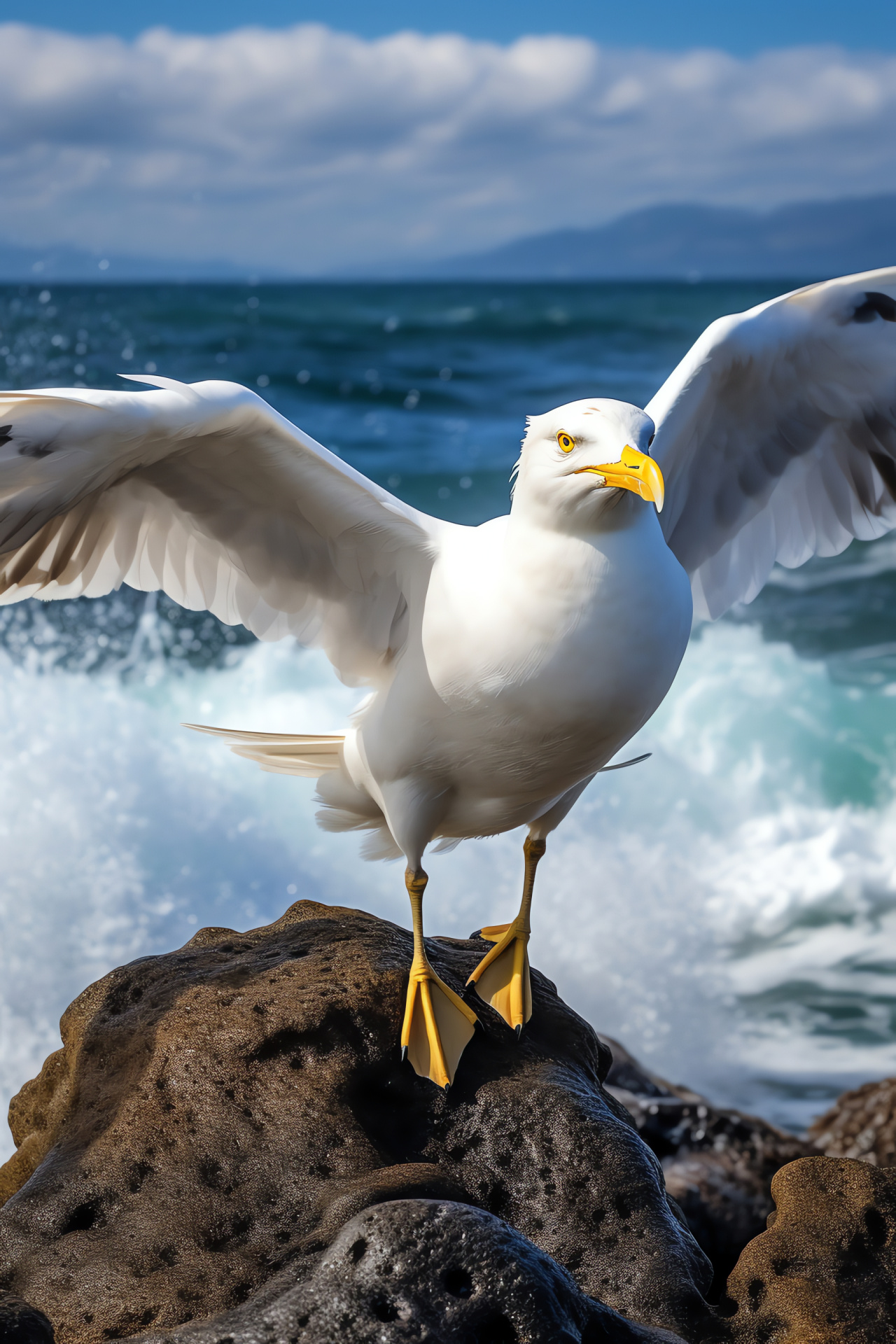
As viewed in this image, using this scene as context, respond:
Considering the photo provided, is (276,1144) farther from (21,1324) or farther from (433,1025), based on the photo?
(21,1324)

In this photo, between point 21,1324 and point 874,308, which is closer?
point 21,1324

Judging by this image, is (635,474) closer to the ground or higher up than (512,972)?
higher up

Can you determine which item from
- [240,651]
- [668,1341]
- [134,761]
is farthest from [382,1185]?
[240,651]

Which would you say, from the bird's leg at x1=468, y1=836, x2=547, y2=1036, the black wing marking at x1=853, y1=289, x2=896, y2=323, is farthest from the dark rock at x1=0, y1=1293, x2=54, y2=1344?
the black wing marking at x1=853, y1=289, x2=896, y2=323

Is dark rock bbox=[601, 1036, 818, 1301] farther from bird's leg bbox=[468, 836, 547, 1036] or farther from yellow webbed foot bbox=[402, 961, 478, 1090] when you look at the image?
yellow webbed foot bbox=[402, 961, 478, 1090]

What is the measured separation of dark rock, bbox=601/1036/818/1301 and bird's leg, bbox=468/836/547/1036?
4.53 feet

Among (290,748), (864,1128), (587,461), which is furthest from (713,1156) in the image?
(587,461)

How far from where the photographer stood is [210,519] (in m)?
3.74

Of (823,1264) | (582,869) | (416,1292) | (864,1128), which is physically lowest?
(582,869)

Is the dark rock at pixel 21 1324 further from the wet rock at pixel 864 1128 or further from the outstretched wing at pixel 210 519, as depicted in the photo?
the wet rock at pixel 864 1128

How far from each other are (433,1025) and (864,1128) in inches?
127

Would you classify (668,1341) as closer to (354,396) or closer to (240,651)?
(240,651)

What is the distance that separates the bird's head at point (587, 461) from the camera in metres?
2.75

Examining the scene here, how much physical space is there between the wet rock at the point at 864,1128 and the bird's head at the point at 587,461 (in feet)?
11.9
